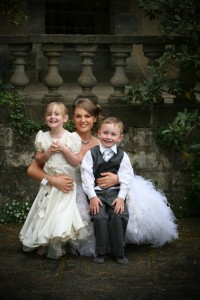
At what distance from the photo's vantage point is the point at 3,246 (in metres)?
5.93

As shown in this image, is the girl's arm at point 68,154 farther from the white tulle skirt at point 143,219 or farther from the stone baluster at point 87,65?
the stone baluster at point 87,65

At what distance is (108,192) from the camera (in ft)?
18.1

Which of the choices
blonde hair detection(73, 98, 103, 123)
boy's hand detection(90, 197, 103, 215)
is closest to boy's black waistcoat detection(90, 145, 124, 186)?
boy's hand detection(90, 197, 103, 215)

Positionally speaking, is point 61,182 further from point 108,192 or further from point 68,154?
point 108,192

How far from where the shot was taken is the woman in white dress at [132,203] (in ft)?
18.4

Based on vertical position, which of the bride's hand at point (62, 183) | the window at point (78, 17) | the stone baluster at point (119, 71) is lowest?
the bride's hand at point (62, 183)

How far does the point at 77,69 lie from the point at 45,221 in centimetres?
624

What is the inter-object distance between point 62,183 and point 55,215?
286 mm

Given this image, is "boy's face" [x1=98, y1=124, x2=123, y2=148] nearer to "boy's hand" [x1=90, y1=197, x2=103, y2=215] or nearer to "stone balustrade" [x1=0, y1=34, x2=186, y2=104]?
"boy's hand" [x1=90, y1=197, x2=103, y2=215]

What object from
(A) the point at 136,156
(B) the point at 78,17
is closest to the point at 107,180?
(A) the point at 136,156

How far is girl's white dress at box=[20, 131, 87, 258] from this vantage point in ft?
17.8

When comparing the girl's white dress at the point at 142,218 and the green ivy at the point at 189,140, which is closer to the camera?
the girl's white dress at the point at 142,218

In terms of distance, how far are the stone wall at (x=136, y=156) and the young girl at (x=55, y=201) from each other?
3.93 feet

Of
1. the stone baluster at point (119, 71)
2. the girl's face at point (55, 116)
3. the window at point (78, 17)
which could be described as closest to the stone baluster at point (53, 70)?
the stone baluster at point (119, 71)
